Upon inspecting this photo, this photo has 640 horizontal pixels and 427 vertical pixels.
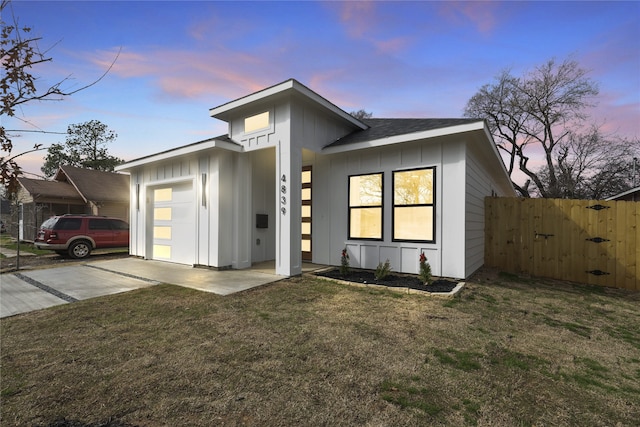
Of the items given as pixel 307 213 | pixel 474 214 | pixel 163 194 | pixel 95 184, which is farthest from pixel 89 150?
pixel 474 214

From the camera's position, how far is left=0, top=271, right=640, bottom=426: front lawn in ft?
7.14

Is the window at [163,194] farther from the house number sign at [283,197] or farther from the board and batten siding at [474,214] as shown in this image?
the board and batten siding at [474,214]

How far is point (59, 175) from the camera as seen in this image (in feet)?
64.0

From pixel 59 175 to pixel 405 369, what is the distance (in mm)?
25057

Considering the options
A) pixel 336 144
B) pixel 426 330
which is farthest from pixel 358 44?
pixel 426 330

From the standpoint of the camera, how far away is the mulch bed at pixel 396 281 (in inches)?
221

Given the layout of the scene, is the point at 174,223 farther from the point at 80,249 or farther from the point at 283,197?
the point at 80,249

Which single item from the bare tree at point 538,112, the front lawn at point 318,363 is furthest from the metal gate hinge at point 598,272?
the bare tree at point 538,112

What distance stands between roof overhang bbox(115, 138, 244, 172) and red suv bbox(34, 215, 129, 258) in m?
3.71

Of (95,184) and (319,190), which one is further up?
(95,184)

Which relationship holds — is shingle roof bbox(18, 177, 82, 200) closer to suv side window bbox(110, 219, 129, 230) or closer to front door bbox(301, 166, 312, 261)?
suv side window bbox(110, 219, 129, 230)

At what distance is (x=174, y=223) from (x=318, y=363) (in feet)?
24.7

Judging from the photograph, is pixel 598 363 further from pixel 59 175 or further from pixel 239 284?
pixel 59 175

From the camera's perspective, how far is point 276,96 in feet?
22.4
